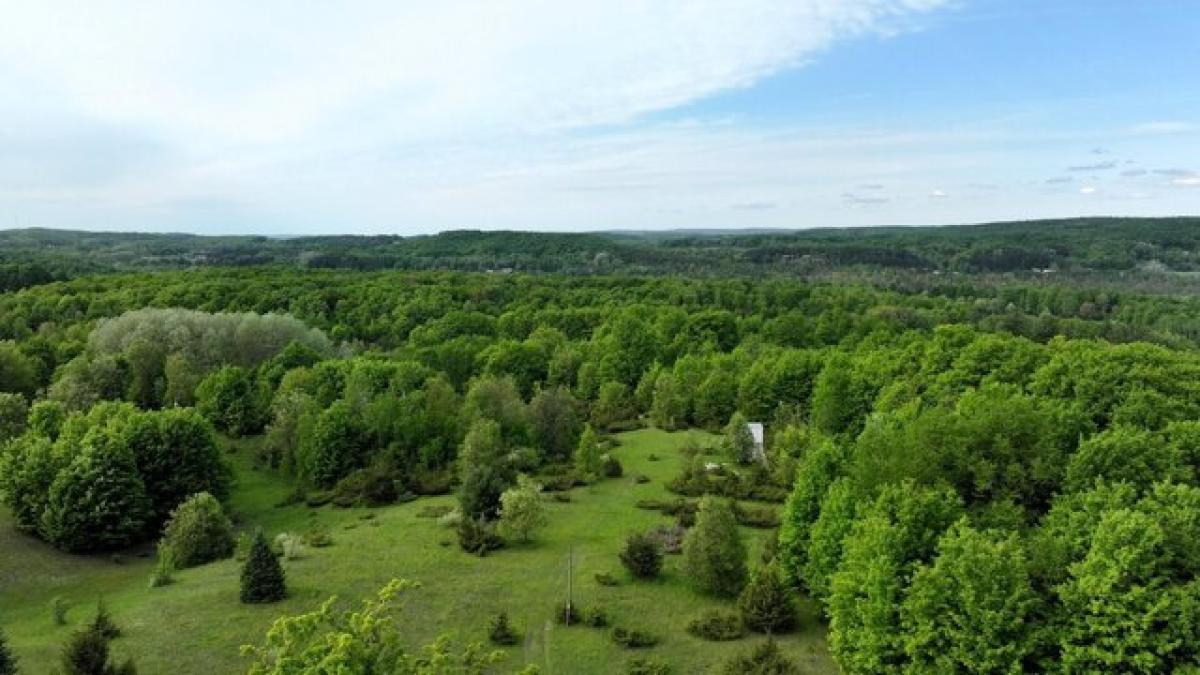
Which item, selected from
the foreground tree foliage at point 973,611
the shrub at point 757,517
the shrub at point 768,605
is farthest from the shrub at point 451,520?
the foreground tree foliage at point 973,611

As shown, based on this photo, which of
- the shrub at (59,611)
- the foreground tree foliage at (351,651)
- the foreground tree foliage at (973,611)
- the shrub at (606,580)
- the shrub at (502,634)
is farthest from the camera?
the shrub at (606,580)

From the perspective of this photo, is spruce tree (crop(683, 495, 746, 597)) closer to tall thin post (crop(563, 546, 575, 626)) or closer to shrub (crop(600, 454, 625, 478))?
tall thin post (crop(563, 546, 575, 626))

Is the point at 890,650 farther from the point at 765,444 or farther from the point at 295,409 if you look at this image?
the point at 295,409

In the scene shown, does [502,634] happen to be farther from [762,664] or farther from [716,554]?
[762,664]

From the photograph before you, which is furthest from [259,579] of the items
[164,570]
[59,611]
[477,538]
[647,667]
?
[647,667]

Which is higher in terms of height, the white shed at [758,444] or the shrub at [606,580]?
the white shed at [758,444]

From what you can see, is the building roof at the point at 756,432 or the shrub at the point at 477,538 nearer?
the shrub at the point at 477,538

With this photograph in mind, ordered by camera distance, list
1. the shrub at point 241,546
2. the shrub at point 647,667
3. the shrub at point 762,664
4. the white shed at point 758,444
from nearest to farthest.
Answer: the shrub at point 762,664
the shrub at point 647,667
the shrub at point 241,546
the white shed at point 758,444

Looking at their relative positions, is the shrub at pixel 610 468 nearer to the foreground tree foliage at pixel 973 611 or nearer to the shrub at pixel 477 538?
the shrub at pixel 477 538
